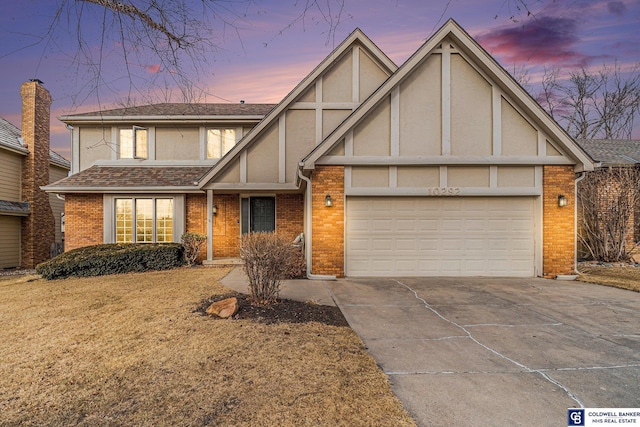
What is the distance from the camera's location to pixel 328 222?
8.84m

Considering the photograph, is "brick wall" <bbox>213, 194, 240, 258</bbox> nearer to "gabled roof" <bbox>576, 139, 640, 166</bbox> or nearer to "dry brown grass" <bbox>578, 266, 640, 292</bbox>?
"dry brown grass" <bbox>578, 266, 640, 292</bbox>

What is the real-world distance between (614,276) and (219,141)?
15.1m

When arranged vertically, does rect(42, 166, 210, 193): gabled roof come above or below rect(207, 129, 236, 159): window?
below

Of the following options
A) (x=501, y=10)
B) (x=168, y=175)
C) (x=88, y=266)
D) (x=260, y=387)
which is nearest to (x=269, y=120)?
(x=168, y=175)

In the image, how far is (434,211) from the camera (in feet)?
29.9

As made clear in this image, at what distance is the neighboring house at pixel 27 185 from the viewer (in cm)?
1433

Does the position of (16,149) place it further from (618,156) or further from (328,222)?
(618,156)

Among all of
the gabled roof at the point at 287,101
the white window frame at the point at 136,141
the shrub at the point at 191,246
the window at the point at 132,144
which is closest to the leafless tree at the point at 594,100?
the gabled roof at the point at 287,101

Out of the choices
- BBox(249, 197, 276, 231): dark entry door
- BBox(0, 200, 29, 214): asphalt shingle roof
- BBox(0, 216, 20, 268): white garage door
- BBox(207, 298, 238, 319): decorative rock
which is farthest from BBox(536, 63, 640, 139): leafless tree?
BBox(0, 216, 20, 268): white garage door

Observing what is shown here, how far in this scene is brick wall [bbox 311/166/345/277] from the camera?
8.83 metres

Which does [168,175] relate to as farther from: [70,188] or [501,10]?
[501,10]

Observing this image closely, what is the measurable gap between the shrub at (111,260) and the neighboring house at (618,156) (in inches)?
626

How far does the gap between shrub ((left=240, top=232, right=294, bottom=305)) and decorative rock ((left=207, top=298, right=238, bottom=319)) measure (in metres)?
0.44

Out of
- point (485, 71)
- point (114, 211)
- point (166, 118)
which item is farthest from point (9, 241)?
point (485, 71)
